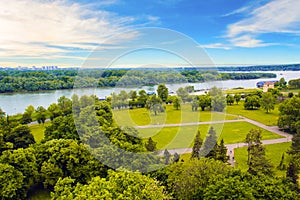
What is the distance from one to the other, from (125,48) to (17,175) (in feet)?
29.4

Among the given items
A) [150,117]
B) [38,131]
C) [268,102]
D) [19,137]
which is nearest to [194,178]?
[150,117]

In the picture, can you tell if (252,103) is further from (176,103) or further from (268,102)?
(176,103)

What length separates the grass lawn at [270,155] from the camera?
15.7 meters

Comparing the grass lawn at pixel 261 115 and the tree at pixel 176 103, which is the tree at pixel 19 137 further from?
the grass lawn at pixel 261 115

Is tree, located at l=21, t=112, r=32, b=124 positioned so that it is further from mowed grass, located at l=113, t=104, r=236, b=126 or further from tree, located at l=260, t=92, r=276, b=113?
tree, located at l=260, t=92, r=276, b=113

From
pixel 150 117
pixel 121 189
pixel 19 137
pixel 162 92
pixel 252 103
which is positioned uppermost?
pixel 162 92

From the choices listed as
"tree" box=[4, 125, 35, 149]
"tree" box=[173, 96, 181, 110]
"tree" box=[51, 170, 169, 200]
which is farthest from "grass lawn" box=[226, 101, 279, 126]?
"tree" box=[4, 125, 35, 149]

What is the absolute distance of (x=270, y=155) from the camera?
57.4 ft

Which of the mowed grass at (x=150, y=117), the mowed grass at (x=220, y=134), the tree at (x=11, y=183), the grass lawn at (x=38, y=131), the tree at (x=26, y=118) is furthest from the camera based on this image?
the tree at (x=26, y=118)

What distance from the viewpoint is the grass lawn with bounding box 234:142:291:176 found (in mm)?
15747

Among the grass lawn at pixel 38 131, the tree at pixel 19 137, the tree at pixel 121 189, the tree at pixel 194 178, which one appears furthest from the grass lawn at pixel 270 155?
the grass lawn at pixel 38 131

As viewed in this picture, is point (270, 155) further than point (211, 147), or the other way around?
point (270, 155)

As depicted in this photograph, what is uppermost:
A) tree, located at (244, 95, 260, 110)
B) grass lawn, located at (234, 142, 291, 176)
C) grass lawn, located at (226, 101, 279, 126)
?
tree, located at (244, 95, 260, 110)

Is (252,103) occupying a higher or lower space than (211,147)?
higher
